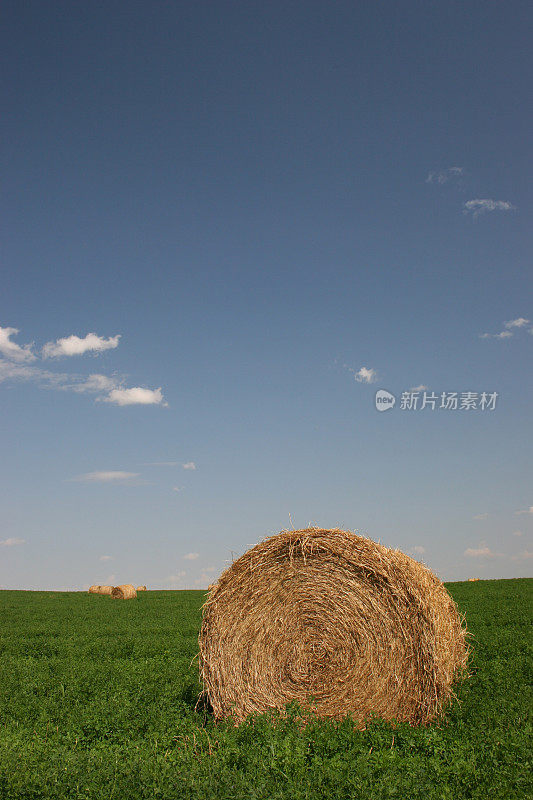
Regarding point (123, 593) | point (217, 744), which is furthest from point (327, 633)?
point (123, 593)

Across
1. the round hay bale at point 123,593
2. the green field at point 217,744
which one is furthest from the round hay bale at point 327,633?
the round hay bale at point 123,593

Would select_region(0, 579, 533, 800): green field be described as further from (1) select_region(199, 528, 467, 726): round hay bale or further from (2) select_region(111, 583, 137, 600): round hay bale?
(2) select_region(111, 583, 137, 600): round hay bale

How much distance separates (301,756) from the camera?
233 inches

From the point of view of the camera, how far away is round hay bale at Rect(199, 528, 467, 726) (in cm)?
765

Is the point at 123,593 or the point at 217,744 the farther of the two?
the point at 123,593

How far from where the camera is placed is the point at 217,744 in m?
6.55

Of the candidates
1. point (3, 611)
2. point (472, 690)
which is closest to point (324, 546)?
point (472, 690)

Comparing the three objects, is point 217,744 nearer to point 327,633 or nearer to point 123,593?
point 327,633

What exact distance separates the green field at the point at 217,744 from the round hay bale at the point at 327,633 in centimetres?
48

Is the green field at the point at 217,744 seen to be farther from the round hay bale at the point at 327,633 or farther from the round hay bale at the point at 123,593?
the round hay bale at the point at 123,593

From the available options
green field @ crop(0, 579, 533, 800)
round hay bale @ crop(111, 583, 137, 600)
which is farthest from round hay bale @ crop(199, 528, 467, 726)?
round hay bale @ crop(111, 583, 137, 600)

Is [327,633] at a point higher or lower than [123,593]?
higher

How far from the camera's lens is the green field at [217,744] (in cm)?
549

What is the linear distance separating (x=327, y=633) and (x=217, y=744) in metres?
2.18
